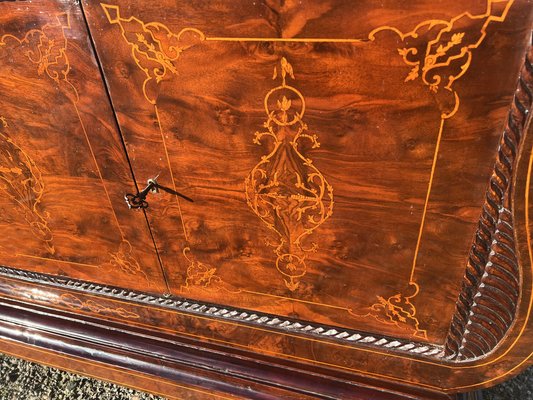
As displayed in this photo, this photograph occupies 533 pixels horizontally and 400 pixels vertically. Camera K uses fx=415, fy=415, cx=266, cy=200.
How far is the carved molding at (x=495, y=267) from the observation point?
20.2 inches

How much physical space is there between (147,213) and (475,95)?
0.60m

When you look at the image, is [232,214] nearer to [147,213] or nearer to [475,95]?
[147,213]

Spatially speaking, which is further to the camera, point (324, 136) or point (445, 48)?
point (324, 136)

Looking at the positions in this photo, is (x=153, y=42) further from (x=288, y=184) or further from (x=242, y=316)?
(x=242, y=316)

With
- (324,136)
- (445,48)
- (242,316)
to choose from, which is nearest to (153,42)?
(324,136)

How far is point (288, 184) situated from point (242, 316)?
1.19 feet

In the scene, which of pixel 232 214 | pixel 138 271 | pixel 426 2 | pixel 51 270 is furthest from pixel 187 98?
pixel 51 270

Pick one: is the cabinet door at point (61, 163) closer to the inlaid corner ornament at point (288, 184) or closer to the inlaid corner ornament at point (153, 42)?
the inlaid corner ornament at point (153, 42)

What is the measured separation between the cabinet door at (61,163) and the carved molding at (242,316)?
0.09 ft

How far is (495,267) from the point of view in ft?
2.10

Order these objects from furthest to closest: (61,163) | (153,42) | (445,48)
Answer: (61,163) → (153,42) → (445,48)

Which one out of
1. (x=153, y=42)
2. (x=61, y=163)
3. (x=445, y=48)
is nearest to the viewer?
(x=445, y=48)

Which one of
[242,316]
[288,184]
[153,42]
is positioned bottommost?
[242,316]

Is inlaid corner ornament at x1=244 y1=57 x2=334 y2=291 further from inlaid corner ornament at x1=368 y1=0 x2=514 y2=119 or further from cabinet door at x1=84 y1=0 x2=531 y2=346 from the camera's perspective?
inlaid corner ornament at x1=368 y1=0 x2=514 y2=119
